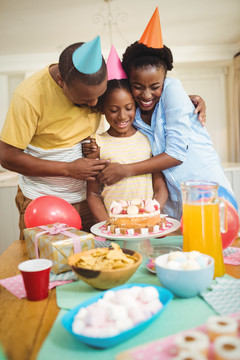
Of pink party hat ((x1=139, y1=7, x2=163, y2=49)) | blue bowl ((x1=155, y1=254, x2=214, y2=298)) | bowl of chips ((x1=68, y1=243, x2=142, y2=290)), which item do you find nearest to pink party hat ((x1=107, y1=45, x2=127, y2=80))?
pink party hat ((x1=139, y1=7, x2=163, y2=49))

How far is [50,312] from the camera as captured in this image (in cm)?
83

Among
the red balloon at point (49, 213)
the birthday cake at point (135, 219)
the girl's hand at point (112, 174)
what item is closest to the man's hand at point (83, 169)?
the girl's hand at point (112, 174)

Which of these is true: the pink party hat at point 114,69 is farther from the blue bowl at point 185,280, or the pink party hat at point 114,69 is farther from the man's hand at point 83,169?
the blue bowl at point 185,280

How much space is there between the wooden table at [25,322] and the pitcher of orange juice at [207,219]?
10cm

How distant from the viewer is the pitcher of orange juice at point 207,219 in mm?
968

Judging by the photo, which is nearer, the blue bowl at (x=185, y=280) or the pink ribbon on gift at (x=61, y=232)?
the blue bowl at (x=185, y=280)

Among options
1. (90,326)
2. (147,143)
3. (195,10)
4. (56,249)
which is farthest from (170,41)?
(90,326)

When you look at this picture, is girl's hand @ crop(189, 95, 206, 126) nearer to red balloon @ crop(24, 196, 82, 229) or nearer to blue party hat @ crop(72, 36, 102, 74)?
blue party hat @ crop(72, 36, 102, 74)

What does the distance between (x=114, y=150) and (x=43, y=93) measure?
46 centimetres

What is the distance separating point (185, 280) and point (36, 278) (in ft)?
1.27

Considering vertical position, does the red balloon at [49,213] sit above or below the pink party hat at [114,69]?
below

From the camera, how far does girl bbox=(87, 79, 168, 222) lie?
165cm

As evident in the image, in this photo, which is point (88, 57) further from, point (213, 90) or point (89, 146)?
point (213, 90)

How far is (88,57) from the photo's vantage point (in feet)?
4.18
